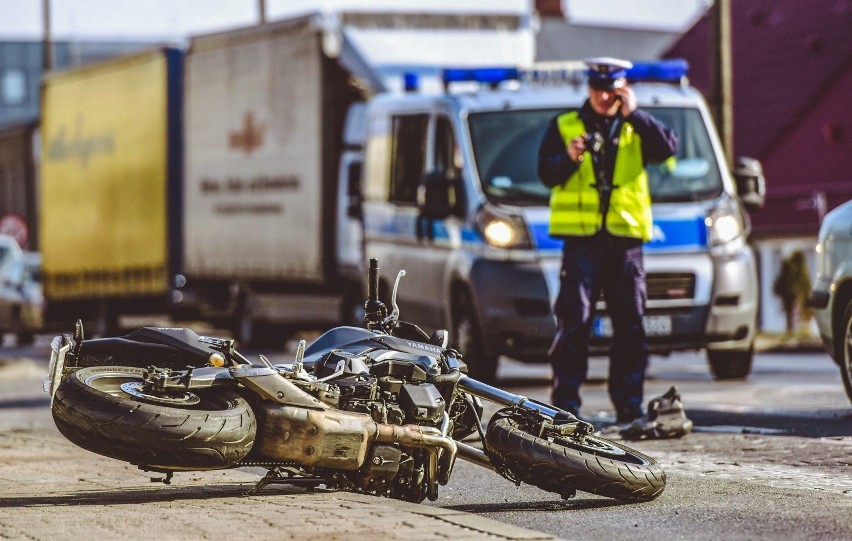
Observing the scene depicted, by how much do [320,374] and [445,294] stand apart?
311 inches

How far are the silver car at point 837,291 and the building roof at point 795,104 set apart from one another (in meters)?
26.6

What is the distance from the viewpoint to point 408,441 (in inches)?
291

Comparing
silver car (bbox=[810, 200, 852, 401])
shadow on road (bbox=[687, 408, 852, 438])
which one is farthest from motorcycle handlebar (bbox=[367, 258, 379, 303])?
silver car (bbox=[810, 200, 852, 401])

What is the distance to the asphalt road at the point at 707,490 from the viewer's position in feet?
23.1

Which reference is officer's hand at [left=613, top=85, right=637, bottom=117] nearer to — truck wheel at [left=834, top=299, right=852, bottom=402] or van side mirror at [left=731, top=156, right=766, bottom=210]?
truck wheel at [left=834, top=299, right=852, bottom=402]

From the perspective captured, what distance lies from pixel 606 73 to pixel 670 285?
4.10 meters

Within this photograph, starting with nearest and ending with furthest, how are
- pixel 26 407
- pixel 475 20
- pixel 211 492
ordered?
pixel 211 492 < pixel 26 407 < pixel 475 20

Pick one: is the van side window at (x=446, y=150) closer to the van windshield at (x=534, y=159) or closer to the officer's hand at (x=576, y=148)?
the van windshield at (x=534, y=159)

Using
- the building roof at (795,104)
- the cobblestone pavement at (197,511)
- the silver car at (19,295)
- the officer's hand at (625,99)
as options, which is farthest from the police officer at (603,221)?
the building roof at (795,104)

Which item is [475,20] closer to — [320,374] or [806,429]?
[806,429]

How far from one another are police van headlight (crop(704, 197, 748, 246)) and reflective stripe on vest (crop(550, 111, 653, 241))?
393 cm

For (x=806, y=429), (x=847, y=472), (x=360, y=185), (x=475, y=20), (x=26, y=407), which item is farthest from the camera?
(x=475, y=20)

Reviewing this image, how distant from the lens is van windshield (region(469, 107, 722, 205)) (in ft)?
49.1

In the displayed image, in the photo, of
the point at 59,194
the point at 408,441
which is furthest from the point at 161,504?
the point at 59,194
